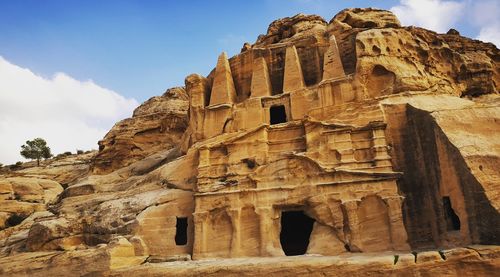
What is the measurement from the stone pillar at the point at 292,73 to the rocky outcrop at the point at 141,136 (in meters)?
15.1

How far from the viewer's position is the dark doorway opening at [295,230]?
22.1 meters

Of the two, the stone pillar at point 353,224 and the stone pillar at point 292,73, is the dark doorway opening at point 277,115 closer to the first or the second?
the stone pillar at point 292,73

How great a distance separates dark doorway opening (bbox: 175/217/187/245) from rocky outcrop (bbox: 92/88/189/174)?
1486cm

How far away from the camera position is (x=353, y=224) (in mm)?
16844

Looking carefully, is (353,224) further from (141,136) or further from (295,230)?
(141,136)

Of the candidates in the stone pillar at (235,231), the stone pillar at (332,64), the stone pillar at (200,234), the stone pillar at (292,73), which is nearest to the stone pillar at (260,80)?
the stone pillar at (292,73)

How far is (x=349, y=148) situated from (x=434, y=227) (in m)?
4.76

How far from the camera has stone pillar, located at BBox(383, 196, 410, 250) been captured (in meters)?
16.0

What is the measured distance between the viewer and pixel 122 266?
17.2 meters

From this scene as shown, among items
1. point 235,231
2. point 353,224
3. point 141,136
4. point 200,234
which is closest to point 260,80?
point 235,231

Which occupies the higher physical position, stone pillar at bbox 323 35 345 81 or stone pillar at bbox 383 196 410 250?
stone pillar at bbox 323 35 345 81

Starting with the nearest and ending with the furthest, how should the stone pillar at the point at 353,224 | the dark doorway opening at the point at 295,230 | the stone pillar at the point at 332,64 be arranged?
the stone pillar at the point at 353,224 → the stone pillar at the point at 332,64 → the dark doorway opening at the point at 295,230

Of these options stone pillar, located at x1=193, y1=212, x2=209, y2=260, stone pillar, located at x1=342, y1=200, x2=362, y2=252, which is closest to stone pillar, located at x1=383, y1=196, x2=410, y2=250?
stone pillar, located at x1=342, y1=200, x2=362, y2=252

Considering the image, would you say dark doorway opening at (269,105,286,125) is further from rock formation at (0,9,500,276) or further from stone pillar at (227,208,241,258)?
stone pillar at (227,208,241,258)
